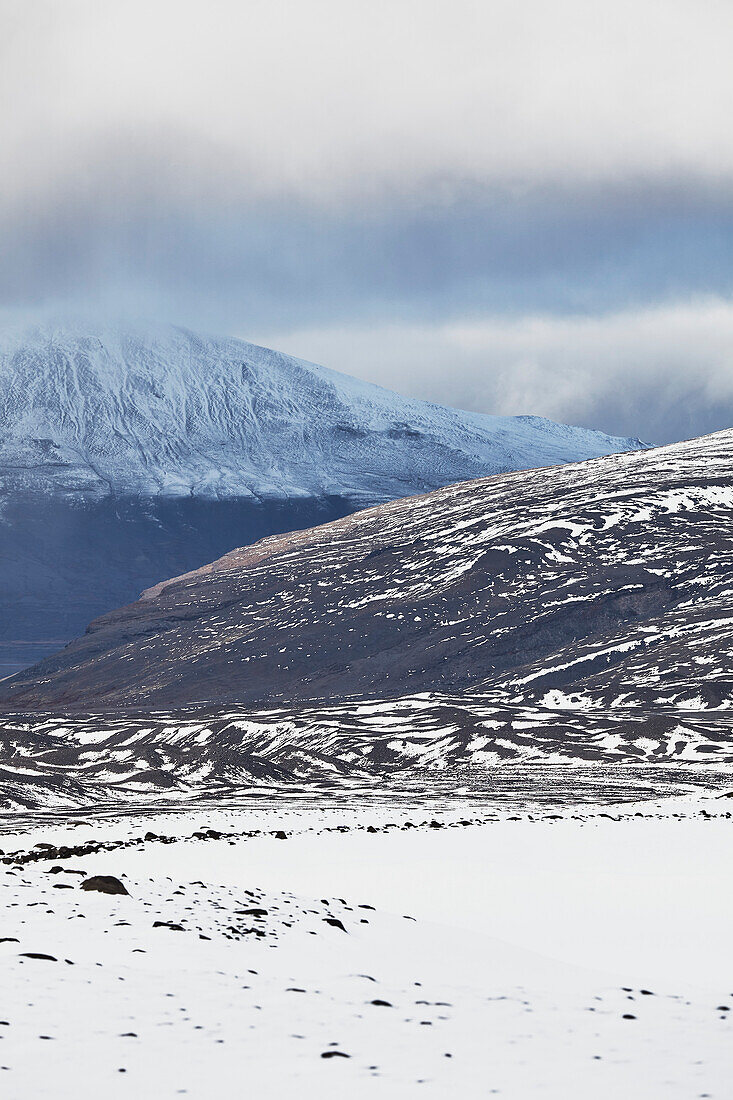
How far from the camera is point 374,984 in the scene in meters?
17.9

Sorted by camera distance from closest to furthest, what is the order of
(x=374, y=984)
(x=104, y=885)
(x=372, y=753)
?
(x=374, y=984)
(x=104, y=885)
(x=372, y=753)

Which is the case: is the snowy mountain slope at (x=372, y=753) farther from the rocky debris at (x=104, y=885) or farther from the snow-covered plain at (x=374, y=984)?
the rocky debris at (x=104, y=885)

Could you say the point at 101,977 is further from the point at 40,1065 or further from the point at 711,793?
the point at 711,793

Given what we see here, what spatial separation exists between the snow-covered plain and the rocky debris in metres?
0.46

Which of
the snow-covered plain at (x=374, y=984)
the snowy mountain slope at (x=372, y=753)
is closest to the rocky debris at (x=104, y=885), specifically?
the snow-covered plain at (x=374, y=984)

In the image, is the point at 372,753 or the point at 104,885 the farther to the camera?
the point at 372,753

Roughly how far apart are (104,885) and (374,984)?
→ 28.8 ft

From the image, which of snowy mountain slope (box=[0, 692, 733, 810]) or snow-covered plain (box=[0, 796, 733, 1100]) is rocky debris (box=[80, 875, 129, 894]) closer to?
snow-covered plain (box=[0, 796, 733, 1100])

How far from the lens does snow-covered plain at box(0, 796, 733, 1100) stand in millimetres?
13195

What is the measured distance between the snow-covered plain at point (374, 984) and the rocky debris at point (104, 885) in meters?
0.46

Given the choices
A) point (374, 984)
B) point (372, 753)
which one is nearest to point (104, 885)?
point (374, 984)

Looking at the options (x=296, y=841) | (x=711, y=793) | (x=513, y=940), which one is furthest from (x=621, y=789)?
(x=513, y=940)

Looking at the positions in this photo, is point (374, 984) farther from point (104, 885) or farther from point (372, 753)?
point (372, 753)

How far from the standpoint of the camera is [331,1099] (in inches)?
493
